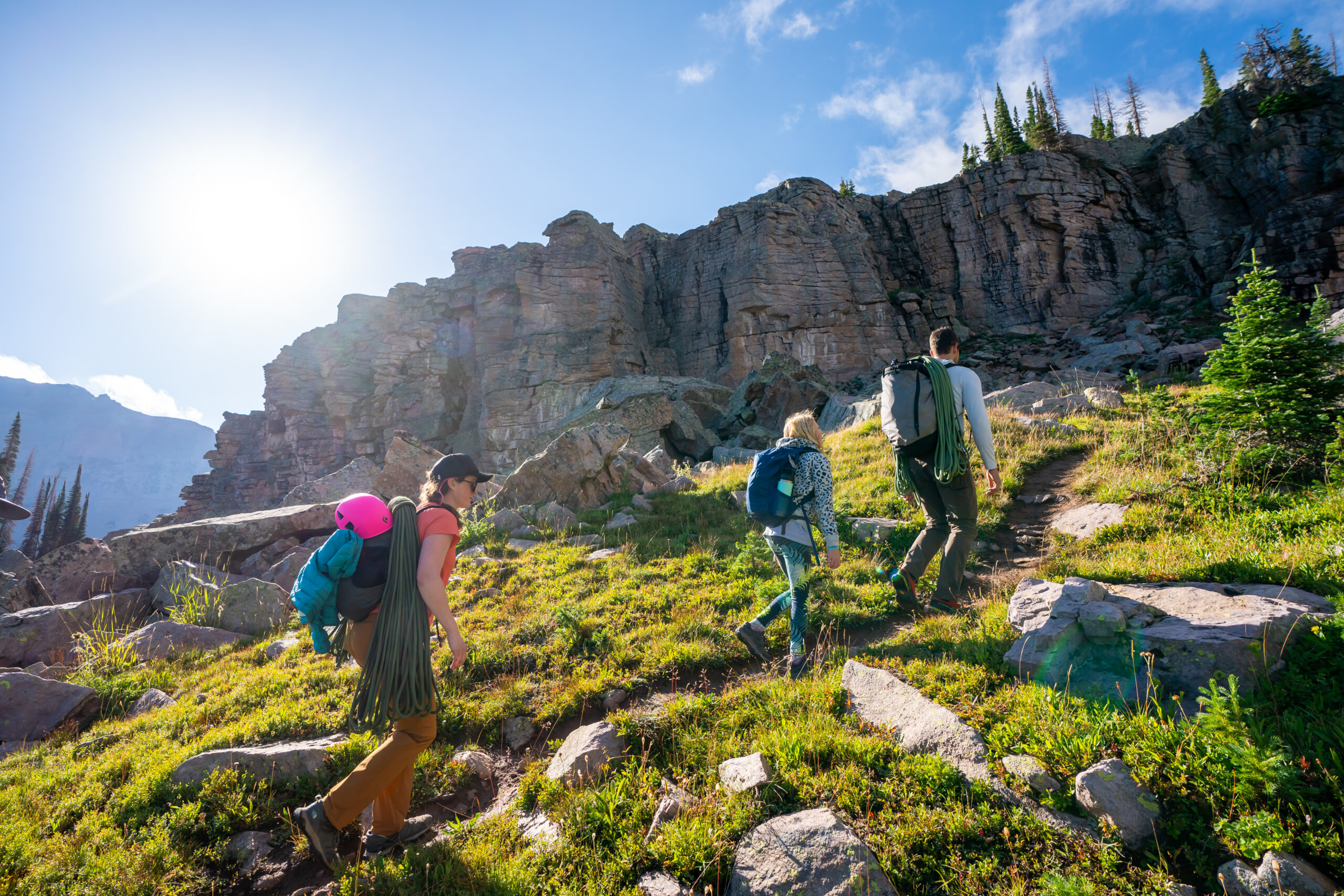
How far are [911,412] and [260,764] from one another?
678cm

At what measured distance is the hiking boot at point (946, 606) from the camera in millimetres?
5668

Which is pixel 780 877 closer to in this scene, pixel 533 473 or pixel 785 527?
pixel 785 527

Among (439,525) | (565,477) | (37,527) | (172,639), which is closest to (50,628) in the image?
(172,639)

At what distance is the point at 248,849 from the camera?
3746mm

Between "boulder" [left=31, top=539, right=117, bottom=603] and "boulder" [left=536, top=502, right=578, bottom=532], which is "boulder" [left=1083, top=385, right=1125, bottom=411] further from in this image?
"boulder" [left=31, top=539, right=117, bottom=603]

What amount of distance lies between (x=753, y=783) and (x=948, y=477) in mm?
3645

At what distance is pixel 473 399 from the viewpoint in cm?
4875

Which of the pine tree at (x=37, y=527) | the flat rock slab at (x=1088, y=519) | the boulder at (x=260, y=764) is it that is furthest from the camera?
the pine tree at (x=37, y=527)

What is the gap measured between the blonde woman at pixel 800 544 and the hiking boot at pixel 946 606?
57.0 inches

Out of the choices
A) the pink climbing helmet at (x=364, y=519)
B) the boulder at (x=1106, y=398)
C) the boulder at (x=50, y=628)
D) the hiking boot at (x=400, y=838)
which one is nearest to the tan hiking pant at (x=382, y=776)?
the hiking boot at (x=400, y=838)

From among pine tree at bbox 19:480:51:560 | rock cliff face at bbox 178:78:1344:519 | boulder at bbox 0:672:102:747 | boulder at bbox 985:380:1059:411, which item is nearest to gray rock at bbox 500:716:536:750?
boulder at bbox 0:672:102:747

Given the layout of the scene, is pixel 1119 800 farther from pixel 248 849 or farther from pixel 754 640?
pixel 248 849

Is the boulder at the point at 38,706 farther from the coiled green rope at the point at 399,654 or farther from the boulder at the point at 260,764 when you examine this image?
the coiled green rope at the point at 399,654

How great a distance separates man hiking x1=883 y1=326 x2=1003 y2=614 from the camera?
18.0 ft
